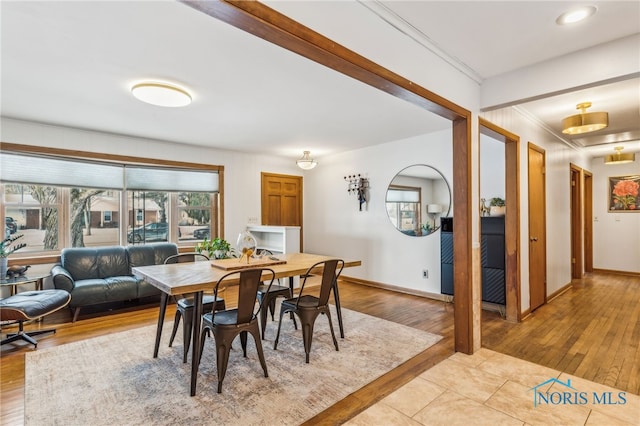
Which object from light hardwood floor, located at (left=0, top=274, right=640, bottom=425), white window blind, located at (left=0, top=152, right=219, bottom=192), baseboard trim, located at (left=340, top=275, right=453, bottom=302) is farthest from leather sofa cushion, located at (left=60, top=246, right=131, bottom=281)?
baseboard trim, located at (left=340, top=275, right=453, bottom=302)

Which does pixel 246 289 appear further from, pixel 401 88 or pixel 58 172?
pixel 58 172

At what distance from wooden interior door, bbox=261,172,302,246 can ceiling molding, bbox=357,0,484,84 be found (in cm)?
423

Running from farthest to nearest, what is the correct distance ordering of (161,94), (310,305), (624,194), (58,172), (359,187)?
1. (624,194)
2. (359,187)
3. (58,172)
4. (161,94)
5. (310,305)

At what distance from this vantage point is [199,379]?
8.07 feet

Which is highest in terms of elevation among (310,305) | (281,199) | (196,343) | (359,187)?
(359,187)

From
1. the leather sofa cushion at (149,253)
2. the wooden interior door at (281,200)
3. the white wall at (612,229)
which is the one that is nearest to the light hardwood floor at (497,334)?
the leather sofa cushion at (149,253)

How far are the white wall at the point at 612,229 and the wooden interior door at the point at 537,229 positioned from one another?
3642 mm

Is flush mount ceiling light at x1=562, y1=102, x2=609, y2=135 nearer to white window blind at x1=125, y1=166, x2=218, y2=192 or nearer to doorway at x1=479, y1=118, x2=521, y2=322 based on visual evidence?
doorway at x1=479, y1=118, x2=521, y2=322

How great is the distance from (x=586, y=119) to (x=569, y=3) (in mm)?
2098

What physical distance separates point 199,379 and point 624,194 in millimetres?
8230

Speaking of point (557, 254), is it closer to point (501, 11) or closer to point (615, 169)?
point (615, 169)

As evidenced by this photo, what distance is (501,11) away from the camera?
2.03 metres

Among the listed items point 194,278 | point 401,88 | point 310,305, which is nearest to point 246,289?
point 194,278

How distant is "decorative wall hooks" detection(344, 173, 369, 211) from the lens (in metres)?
5.73
